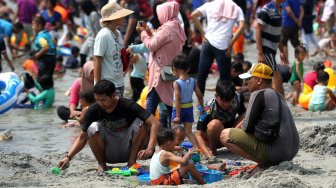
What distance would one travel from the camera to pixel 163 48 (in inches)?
401

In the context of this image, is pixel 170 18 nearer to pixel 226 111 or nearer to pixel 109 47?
pixel 109 47

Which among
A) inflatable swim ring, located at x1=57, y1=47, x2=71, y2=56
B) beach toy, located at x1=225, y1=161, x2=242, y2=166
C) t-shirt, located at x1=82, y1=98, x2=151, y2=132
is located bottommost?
inflatable swim ring, located at x1=57, y1=47, x2=71, y2=56

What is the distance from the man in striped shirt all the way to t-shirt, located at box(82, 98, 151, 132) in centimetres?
327

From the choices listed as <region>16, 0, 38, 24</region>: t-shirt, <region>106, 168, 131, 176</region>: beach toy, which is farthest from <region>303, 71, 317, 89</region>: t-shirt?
<region>16, 0, 38, 24</region>: t-shirt

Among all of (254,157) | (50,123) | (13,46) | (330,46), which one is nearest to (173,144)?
(254,157)

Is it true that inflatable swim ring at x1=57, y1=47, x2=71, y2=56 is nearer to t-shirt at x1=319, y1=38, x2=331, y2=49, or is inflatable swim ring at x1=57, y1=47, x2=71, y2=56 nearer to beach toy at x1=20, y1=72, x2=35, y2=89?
t-shirt at x1=319, y1=38, x2=331, y2=49

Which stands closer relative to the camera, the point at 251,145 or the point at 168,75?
the point at 251,145

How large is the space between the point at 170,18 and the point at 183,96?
1.05 metres

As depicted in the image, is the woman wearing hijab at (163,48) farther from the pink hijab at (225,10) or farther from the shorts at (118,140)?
the pink hijab at (225,10)

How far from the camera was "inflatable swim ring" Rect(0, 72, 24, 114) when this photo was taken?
11.8 m

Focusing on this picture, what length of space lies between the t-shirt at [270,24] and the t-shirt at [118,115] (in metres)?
3.40

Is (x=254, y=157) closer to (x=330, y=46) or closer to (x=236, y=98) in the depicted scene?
(x=236, y=98)

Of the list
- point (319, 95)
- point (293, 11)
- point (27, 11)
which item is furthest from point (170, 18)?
point (27, 11)

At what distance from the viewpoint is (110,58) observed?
31.3 feet
